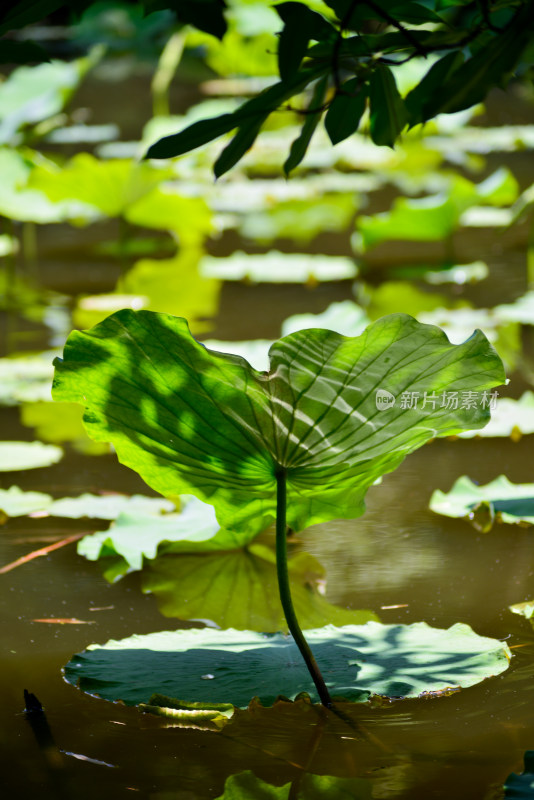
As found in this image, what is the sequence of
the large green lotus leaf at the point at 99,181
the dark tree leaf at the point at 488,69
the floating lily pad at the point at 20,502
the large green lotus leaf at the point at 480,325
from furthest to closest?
the large green lotus leaf at the point at 99,181
the large green lotus leaf at the point at 480,325
the floating lily pad at the point at 20,502
the dark tree leaf at the point at 488,69

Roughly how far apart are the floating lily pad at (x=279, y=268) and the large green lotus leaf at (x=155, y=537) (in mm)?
1073

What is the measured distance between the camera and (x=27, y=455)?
1.08 meters

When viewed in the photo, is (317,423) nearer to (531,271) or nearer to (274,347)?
(274,347)

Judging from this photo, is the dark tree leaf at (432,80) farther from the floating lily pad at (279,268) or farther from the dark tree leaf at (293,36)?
the floating lily pad at (279,268)

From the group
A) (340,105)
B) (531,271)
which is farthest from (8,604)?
(531,271)

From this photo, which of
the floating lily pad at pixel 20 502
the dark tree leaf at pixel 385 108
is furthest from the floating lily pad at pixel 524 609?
the floating lily pad at pixel 20 502

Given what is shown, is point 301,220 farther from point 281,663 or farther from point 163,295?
point 281,663

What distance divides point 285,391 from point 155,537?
282mm

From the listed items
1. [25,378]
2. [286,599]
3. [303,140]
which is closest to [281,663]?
[286,599]

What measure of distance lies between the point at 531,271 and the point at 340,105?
4.58ft

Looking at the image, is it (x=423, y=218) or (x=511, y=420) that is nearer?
(x=511, y=420)

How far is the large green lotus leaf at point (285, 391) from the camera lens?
1.92ft

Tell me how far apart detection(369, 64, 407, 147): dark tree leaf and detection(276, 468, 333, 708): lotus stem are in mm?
194

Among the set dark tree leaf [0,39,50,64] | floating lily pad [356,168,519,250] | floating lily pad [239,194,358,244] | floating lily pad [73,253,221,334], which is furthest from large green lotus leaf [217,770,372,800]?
floating lily pad [239,194,358,244]
